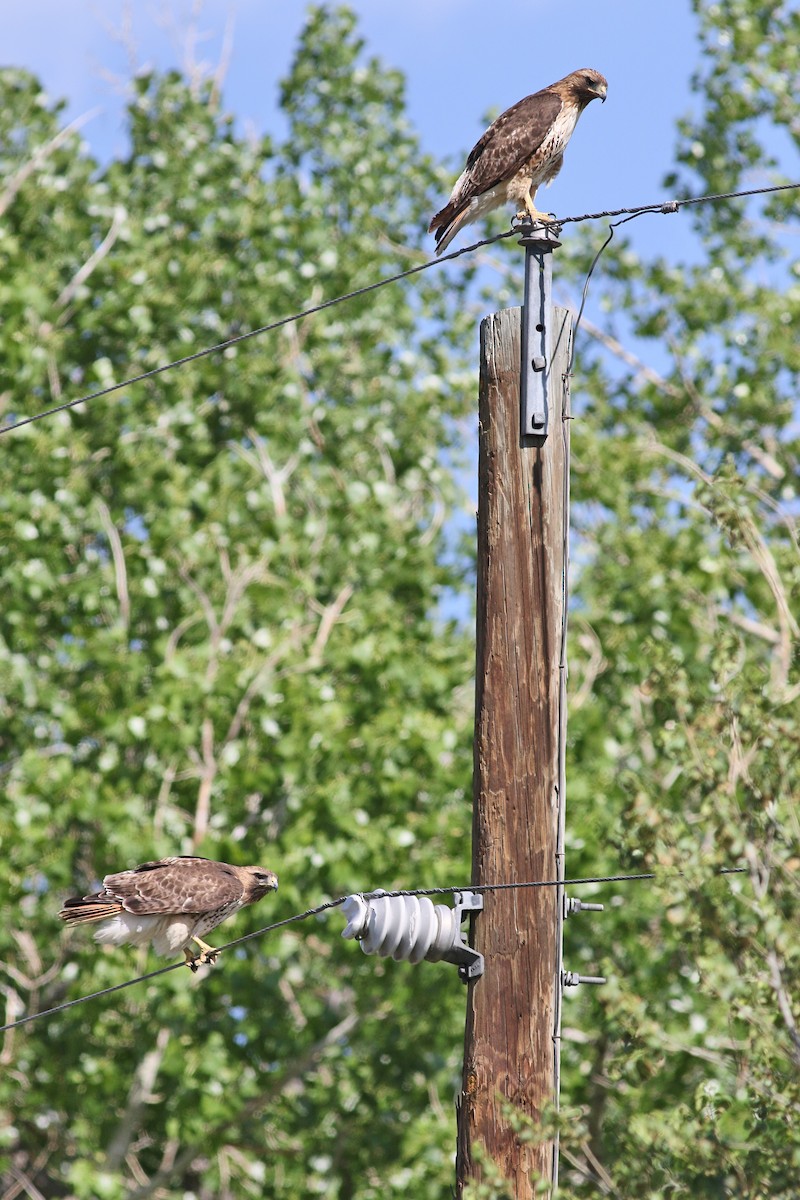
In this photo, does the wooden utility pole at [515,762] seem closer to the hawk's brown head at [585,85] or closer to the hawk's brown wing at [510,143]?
the hawk's brown wing at [510,143]

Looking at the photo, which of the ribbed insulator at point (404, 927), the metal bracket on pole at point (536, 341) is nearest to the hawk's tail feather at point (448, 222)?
the metal bracket on pole at point (536, 341)

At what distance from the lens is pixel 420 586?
12977 mm

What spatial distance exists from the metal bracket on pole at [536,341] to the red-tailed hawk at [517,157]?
163 centimetres

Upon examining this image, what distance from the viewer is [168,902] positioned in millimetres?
6906

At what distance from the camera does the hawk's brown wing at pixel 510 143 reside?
740 centimetres

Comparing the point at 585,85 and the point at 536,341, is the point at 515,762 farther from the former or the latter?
the point at 585,85

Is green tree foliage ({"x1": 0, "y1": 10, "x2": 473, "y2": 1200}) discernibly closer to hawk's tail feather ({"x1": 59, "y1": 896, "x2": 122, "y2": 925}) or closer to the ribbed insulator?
hawk's tail feather ({"x1": 59, "y1": 896, "x2": 122, "y2": 925})

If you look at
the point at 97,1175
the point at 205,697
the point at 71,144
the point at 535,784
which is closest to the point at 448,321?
the point at 71,144

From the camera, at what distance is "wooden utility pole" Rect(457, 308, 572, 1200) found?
521 cm

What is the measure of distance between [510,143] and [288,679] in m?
4.88

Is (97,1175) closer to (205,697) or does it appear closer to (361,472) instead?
(205,697)

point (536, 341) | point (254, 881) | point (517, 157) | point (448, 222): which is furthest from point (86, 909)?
point (517, 157)

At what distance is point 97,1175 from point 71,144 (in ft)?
30.9

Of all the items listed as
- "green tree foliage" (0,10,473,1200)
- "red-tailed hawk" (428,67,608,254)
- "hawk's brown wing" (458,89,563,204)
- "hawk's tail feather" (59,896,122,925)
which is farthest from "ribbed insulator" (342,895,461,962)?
"green tree foliage" (0,10,473,1200)
